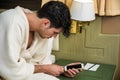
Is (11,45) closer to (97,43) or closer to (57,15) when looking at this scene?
(57,15)

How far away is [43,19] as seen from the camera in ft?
4.91

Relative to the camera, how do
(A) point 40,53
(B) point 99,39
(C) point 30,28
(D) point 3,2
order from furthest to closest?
(D) point 3,2, (B) point 99,39, (A) point 40,53, (C) point 30,28

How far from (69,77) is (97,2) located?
2.40 ft

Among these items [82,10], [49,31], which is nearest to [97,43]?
[82,10]

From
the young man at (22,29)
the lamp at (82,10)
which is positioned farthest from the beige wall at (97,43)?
the young man at (22,29)

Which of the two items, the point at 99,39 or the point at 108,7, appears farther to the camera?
the point at 99,39

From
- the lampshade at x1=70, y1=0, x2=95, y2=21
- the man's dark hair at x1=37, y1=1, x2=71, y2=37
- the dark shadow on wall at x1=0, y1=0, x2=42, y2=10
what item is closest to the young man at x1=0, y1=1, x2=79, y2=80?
the man's dark hair at x1=37, y1=1, x2=71, y2=37

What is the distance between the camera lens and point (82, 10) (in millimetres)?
1942

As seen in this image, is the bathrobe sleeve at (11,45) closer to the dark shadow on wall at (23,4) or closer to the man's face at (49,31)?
the man's face at (49,31)

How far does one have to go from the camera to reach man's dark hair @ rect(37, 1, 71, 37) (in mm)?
1461

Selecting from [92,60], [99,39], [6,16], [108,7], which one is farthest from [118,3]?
[6,16]

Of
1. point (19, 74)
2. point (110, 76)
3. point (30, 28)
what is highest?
point (30, 28)

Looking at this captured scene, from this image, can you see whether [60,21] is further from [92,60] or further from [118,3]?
[92,60]

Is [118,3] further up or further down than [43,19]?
further up
